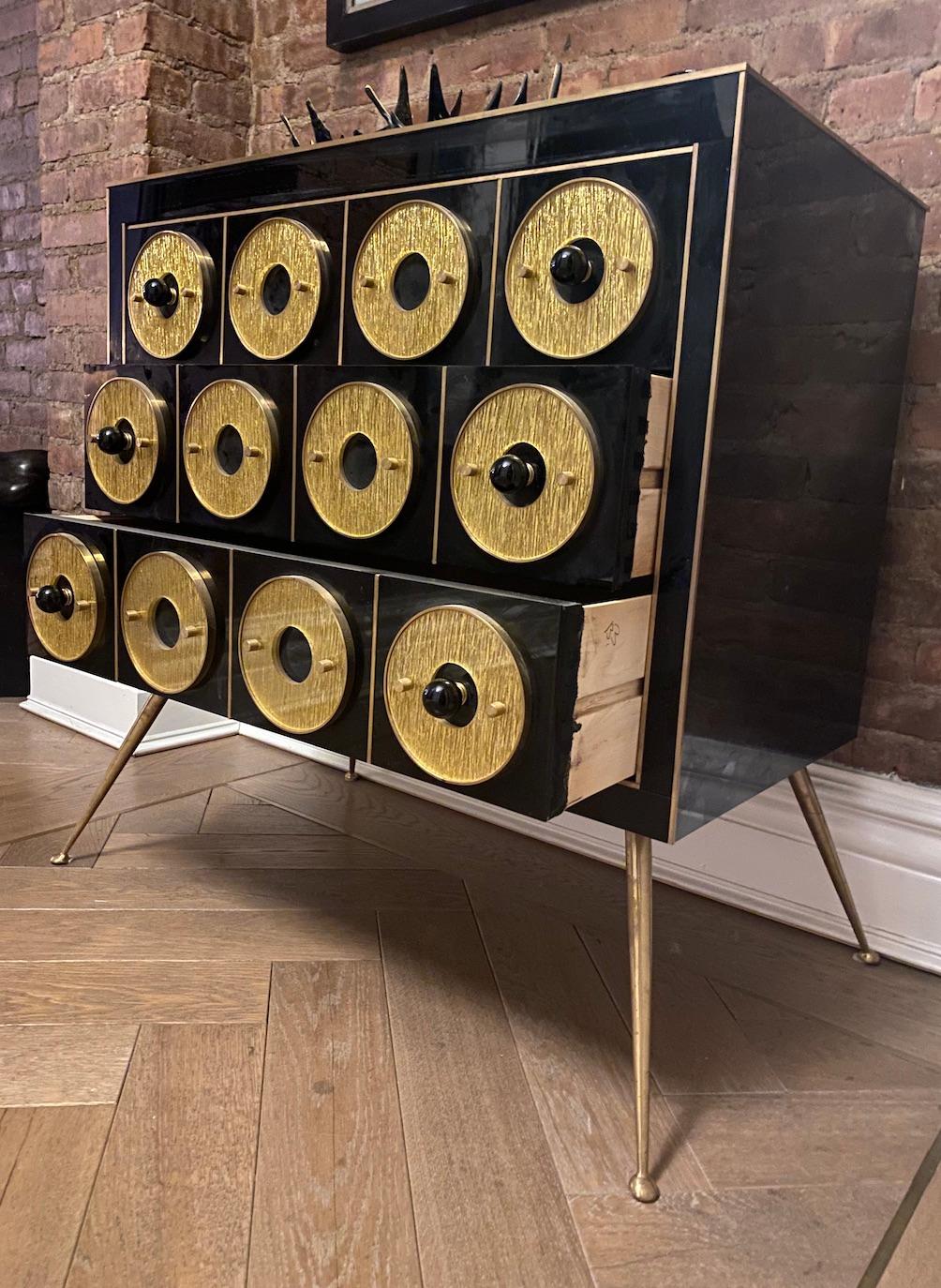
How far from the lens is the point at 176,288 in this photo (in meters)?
1.33

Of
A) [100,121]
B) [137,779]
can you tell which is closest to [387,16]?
[100,121]

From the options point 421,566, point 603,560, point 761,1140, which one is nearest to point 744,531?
point 603,560

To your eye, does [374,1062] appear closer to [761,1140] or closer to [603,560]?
[761,1140]

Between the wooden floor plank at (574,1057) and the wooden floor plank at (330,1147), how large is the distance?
0.16 m

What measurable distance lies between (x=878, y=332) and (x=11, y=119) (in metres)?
2.72

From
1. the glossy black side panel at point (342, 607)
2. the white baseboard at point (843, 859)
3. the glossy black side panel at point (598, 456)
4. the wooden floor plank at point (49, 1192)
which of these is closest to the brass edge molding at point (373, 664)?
the glossy black side panel at point (342, 607)

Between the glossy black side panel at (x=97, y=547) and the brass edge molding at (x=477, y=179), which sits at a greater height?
the brass edge molding at (x=477, y=179)

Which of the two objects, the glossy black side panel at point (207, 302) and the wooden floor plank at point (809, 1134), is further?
the glossy black side panel at point (207, 302)

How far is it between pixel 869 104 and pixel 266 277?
809mm

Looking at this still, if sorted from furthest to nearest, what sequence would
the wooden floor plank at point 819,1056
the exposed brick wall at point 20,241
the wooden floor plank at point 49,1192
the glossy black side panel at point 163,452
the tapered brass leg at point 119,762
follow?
the exposed brick wall at point 20,241
the tapered brass leg at point 119,762
the glossy black side panel at point 163,452
the wooden floor plank at point 819,1056
the wooden floor plank at point 49,1192

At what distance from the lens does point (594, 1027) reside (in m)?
1.19

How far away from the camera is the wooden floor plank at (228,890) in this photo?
4.73 ft

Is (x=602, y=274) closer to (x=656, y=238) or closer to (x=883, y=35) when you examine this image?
(x=656, y=238)

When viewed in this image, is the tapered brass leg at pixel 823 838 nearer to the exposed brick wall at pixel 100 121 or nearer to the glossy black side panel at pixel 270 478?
the glossy black side panel at pixel 270 478
